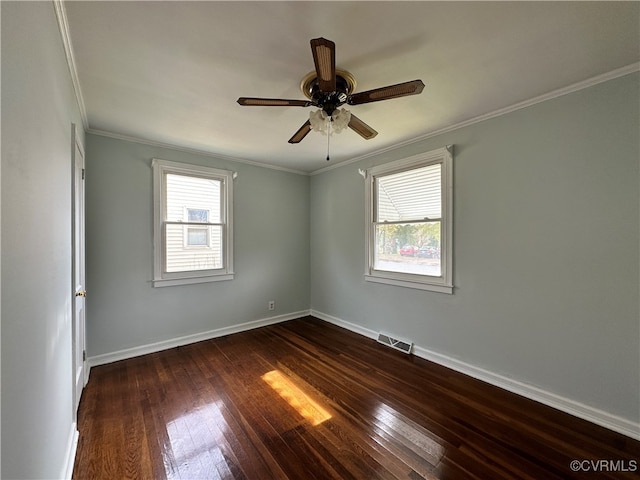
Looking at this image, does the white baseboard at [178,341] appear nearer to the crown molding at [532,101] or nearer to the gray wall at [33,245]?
the gray wall at [33,245]

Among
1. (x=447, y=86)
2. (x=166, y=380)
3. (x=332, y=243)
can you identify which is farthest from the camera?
(x=332, y=243)

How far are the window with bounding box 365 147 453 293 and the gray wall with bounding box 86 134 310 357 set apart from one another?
148 cm

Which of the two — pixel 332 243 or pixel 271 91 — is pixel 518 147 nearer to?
pixel 271 91

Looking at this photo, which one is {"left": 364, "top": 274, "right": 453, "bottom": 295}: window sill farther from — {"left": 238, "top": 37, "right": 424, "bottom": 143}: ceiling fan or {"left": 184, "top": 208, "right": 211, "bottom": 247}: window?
{"left": 184, "top": 208, "right": 211, "bottom": 247}: window

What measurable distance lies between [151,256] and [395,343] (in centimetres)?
313

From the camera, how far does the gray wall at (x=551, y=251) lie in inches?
73.9

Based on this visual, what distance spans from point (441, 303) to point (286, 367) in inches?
70.6

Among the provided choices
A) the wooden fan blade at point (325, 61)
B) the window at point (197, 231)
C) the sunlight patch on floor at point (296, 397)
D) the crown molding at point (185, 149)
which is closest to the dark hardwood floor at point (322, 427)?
the sunlight patch on floor at point (296, 397)

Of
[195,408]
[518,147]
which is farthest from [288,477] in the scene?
[518,147]

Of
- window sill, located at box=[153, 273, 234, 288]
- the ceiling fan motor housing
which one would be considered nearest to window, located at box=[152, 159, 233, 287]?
window sill, located at box=[153, 273, 234, 288]

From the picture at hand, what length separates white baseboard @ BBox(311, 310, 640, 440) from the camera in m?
1.87

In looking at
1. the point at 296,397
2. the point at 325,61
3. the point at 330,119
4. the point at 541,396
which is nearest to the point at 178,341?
the point at 296,397

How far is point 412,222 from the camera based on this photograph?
319 cm

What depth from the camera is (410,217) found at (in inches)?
127
